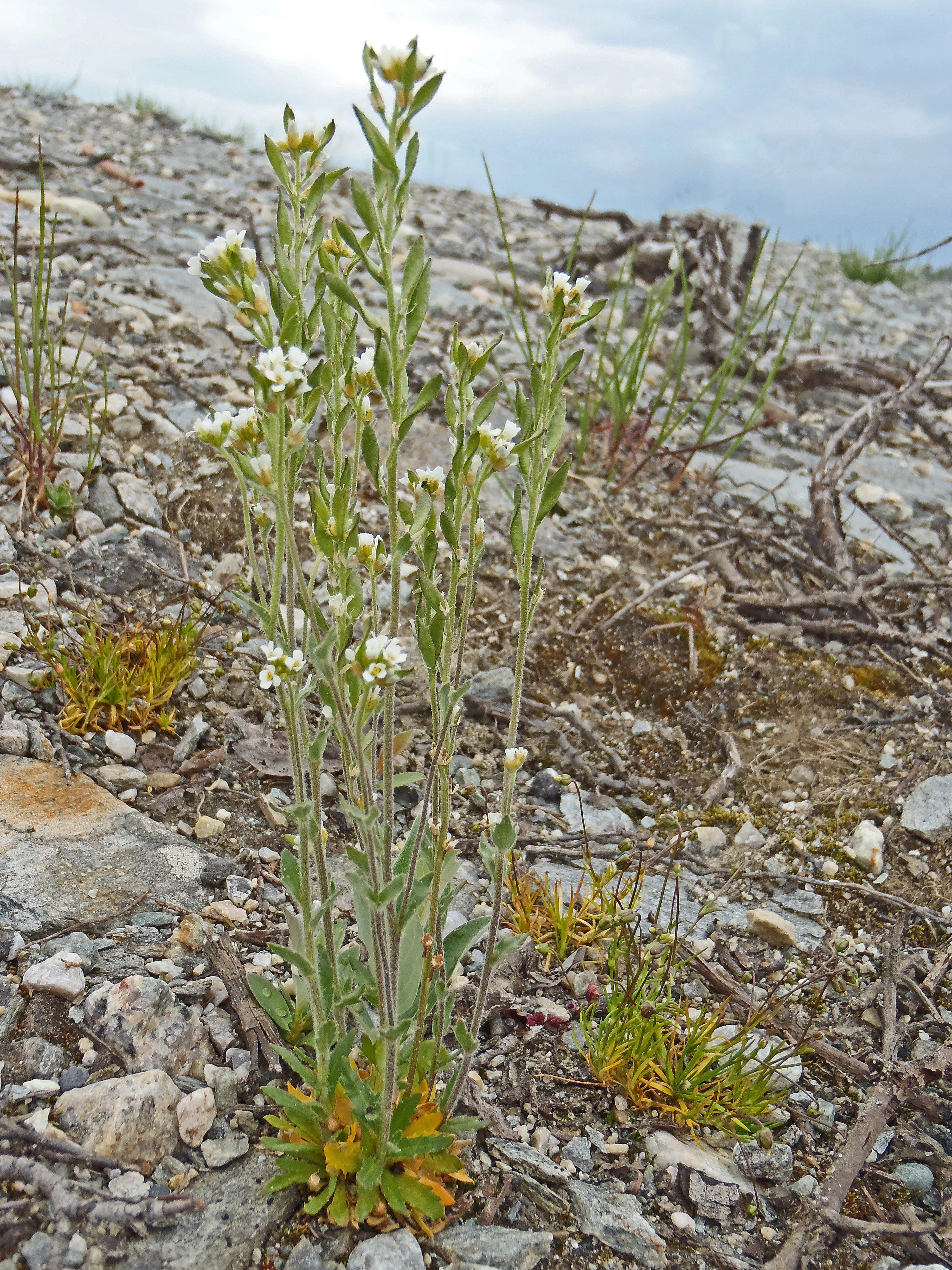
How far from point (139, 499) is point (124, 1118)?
103 inches

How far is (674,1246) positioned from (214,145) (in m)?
11.7

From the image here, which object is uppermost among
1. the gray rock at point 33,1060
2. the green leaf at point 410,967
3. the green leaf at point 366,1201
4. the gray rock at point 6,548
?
the gray rock at point 6,548

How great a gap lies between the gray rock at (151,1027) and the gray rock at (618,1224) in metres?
0.76

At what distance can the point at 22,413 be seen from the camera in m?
3.87

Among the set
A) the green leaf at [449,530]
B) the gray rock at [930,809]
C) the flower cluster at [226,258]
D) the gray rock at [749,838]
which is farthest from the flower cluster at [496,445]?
the gray rock at [930,809]

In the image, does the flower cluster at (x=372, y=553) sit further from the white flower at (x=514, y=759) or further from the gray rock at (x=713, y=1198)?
the gray rock at (x=713, y=1198)

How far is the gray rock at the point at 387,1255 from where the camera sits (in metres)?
1.66

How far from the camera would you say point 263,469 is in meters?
1.53

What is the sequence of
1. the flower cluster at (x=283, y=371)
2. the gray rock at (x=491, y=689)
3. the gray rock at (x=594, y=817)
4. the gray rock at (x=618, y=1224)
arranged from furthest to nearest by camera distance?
the gray rock at (x=491, y=689), the gray rock at (x=594, y=817), the gray rock at (x=618, y=1224), the flower cluster at (x=283, y=371)

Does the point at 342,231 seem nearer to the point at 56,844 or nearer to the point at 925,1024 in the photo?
the point at 56,844

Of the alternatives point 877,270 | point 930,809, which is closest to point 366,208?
point 930,809

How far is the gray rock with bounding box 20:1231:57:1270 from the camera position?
1.55m

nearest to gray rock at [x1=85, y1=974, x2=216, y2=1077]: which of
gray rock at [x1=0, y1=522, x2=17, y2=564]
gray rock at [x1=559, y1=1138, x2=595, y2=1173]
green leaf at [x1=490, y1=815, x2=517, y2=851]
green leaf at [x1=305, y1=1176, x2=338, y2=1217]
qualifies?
green leaf at [x1=305, y1=1176, x2=338, y2=1217]

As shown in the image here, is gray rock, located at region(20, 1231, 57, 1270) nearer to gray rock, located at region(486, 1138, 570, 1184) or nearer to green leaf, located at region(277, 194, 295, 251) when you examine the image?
gray rock, located at region(486, 1138, 570, 1184)
